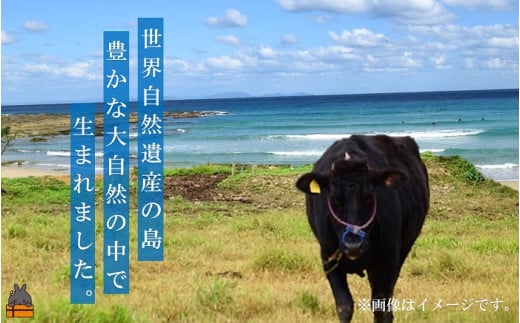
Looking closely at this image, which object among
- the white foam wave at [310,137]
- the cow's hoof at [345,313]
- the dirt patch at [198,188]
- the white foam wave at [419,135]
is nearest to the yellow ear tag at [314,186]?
the cow's hoof at [345,313]

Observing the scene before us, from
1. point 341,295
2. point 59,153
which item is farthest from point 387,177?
point 59,153

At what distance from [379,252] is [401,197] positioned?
659mm

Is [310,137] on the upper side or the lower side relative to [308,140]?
upper

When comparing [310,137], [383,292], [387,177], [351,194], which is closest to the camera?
[351,194]

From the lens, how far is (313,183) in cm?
454

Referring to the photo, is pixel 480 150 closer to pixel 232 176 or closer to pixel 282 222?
pixel 232 176

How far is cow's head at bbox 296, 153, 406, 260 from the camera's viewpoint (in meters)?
4.27

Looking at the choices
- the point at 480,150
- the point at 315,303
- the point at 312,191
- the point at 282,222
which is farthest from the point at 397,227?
the point at 480,150

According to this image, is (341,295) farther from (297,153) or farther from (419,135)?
(419,135)

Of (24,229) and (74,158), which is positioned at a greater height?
(74,158)

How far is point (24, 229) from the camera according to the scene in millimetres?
10938

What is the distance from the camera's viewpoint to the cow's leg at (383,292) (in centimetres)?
511

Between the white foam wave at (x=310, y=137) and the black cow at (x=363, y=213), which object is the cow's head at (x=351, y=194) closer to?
the black cow at (x=363, y=213)

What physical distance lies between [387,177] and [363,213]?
305mm
